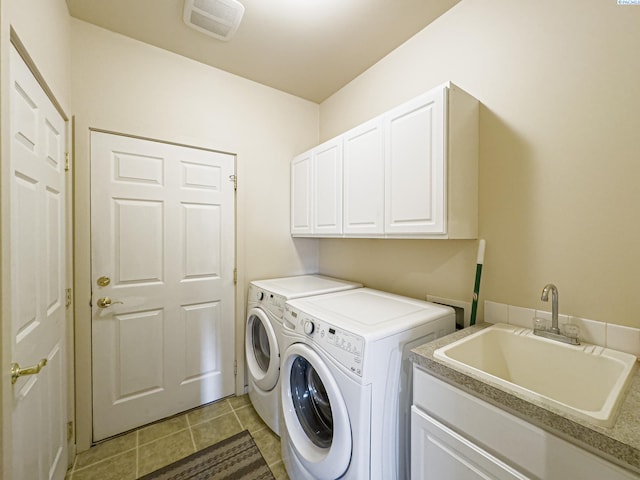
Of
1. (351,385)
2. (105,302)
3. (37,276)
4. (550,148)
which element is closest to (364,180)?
(550,148)

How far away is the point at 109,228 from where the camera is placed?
173cm

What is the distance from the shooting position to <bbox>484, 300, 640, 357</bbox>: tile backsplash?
1.01m

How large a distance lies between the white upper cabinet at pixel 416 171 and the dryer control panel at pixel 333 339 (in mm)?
667

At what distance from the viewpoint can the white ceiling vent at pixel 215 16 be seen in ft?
4.93

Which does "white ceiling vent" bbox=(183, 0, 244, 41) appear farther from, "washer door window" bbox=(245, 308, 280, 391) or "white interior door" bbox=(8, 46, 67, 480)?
"washer door window" bbox=(245, 308, 280, 391)

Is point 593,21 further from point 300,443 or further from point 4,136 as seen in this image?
point 300,443

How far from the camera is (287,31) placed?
1.73 meters

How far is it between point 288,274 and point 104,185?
1528 millimetres

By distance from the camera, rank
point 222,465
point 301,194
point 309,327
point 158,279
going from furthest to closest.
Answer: point 301,194, point 158,279, point 222,465, point 309,327

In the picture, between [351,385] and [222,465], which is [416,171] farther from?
[222,465]

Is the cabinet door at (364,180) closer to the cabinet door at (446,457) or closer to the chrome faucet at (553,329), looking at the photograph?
the chrome faucet at (553,329)

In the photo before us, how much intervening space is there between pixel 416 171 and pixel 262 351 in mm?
1688

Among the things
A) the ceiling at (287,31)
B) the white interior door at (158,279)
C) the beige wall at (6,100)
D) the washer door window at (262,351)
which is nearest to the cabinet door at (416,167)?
the ceiling at (287,31)

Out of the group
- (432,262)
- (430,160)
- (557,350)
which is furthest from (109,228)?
(557,350)
